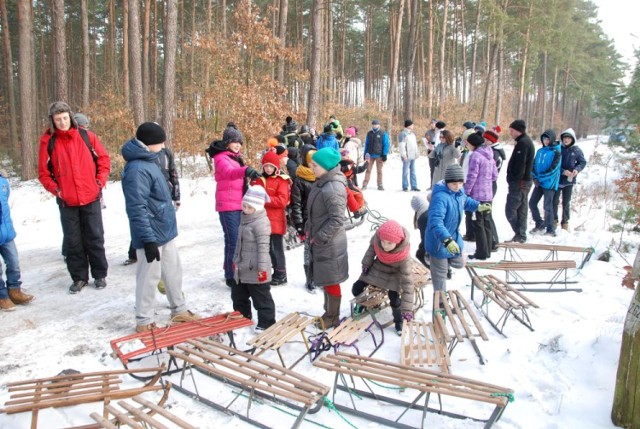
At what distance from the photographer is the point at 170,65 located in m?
12.7

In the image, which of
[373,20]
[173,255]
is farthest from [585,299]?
[373,20]

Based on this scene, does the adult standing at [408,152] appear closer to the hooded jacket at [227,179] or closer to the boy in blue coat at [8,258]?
the hooded jacket at [227,179]

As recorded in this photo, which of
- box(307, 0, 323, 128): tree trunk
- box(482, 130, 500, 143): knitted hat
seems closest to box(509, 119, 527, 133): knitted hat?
box(482, 130, 500, 143): knitted hat

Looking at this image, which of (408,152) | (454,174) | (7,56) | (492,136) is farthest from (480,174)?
(7,56)

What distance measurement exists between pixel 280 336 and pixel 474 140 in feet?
15.1

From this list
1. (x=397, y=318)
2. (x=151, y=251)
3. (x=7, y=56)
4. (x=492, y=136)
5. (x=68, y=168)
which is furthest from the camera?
(x=7, y=56)

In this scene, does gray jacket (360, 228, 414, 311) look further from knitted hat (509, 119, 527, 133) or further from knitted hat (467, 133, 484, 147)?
knitted hat (509, 119, 527, 133)

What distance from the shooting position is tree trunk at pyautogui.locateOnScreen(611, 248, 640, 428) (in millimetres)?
2947

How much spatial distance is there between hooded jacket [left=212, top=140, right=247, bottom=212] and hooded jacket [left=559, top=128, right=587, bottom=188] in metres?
5.61

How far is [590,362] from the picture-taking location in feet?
12.4

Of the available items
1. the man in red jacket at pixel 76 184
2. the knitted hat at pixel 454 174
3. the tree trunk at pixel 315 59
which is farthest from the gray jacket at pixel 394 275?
the tree trunk at pixel 315 59

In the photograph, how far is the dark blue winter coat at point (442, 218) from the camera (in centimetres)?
475

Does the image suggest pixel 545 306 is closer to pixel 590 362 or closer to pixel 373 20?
pixel 590 362

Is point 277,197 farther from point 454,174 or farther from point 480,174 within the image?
point 480,174
